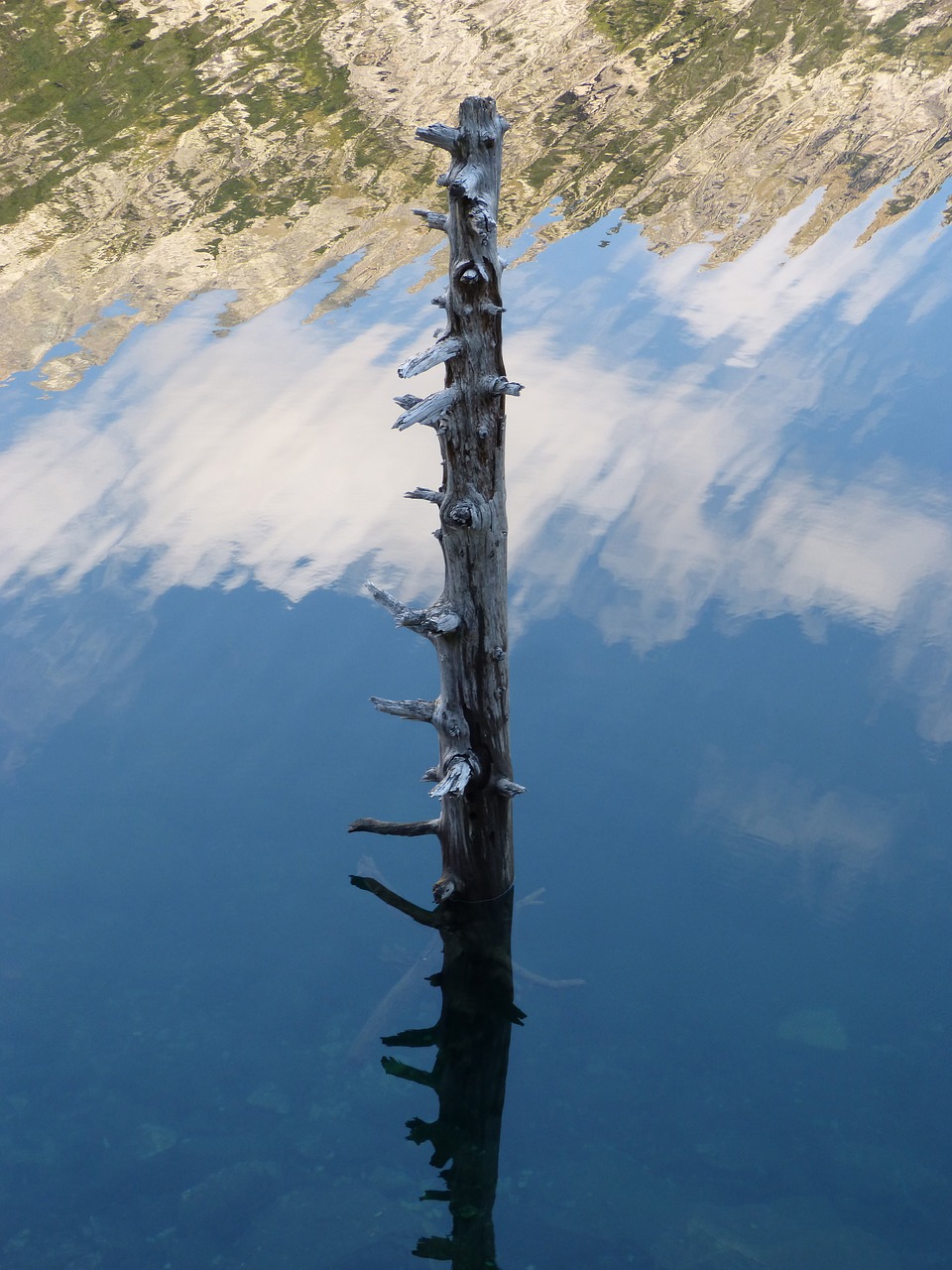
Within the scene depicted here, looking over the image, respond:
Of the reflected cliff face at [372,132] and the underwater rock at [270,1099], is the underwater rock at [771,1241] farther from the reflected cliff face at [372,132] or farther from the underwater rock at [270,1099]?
the reflected cliff face at [372,132]

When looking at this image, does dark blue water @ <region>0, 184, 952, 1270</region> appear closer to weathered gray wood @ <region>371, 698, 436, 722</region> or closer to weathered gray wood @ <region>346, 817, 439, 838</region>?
weathered gray wood @ <region>346, 817, 439, 838</region>

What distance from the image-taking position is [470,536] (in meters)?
7.48

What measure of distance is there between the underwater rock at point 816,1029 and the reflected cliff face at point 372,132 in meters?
15.7

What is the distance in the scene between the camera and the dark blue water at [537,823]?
7535 millimetres

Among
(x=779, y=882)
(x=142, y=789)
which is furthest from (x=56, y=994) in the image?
(x=779, y=882)

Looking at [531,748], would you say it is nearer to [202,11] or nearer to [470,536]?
[470,536]

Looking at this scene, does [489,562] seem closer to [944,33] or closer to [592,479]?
[592,479]

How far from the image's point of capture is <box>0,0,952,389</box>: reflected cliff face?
2278 centimetres

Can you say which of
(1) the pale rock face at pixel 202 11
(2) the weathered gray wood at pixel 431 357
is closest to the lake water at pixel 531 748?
(2) the weathered gray wood at pixel 431 357

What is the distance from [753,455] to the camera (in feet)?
51.8

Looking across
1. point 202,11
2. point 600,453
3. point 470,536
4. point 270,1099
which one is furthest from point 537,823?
point 202,11

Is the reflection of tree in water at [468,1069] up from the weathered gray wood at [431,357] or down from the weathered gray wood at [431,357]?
down

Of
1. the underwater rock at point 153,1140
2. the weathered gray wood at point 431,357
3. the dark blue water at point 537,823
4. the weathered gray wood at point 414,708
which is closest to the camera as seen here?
the weathered gray wood at point 431,357

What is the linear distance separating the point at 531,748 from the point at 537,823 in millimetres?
999
